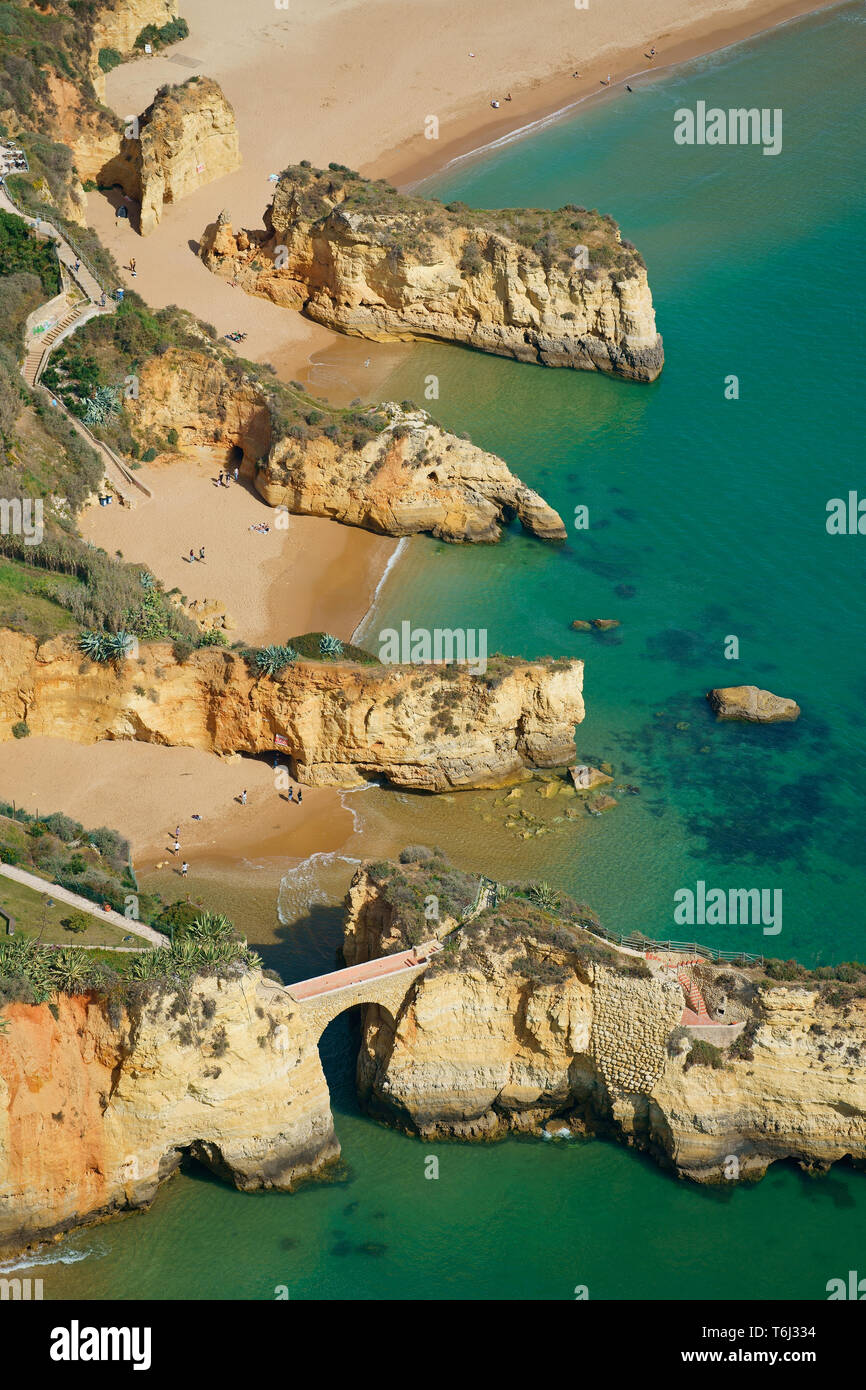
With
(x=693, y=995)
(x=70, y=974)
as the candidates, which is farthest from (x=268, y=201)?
(x=693, y=995)

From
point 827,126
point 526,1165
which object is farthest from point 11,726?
point 827,126

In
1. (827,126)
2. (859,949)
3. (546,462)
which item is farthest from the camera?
(827,126)

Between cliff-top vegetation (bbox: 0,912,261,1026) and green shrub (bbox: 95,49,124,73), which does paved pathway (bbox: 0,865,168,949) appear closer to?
cliff-top vegetation (bbox: 0,912,261,1026)

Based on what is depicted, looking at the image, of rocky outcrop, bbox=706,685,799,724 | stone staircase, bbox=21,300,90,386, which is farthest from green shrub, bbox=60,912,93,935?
stone staircase, bbox=21,300,90,386

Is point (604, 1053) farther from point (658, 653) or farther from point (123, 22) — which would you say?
point (123, 22)

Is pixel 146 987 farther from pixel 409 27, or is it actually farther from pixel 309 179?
pixel 409 27

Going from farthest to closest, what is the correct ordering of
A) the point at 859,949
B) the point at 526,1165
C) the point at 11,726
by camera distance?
the point at 11,726 < the point at 859,949 < the point at 526,1165
